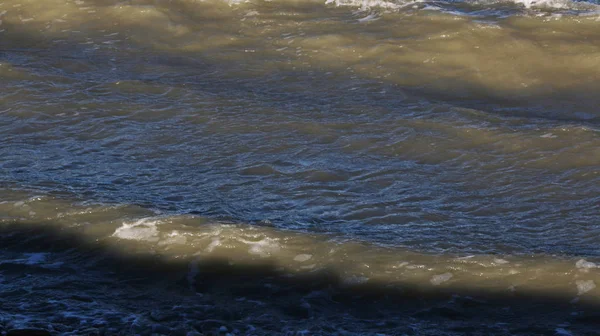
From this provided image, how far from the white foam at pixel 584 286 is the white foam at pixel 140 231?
101 inches

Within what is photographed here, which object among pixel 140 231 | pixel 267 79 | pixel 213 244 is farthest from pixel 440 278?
pixel 267 79

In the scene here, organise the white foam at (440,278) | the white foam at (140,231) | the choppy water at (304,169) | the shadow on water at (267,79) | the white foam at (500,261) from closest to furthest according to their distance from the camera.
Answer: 1. the choppy water at (304,169)
2. the white foam at (440,278)
3. the white foam at (500,261)
4. the white foam at (140,231)
5. the shadow on water at (267,79)

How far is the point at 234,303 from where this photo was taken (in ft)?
16.6

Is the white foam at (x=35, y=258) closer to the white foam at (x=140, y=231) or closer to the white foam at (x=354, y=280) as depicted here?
the white foam at (x=140, y=231)

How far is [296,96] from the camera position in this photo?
8.77 m

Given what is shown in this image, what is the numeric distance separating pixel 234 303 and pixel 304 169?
6.81ft

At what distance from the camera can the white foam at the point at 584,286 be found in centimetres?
509

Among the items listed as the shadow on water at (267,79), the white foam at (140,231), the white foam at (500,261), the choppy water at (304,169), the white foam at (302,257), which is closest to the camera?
the choppy water at (304,169)

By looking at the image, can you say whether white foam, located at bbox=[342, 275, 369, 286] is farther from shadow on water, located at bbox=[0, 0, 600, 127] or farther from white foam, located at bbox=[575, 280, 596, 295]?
shadow on water, located at bbox=[0, 0, 600, 127]

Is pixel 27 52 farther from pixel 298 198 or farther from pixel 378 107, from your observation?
pixel 298 198

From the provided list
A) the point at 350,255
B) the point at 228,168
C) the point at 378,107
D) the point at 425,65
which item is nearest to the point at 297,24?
the point at 425,65

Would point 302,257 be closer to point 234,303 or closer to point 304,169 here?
point 234,303

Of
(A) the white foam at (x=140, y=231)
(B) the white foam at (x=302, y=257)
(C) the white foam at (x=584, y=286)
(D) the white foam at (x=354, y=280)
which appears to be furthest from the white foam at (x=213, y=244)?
(C) the white foam at (x=584, y=286)

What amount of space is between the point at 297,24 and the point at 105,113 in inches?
128
